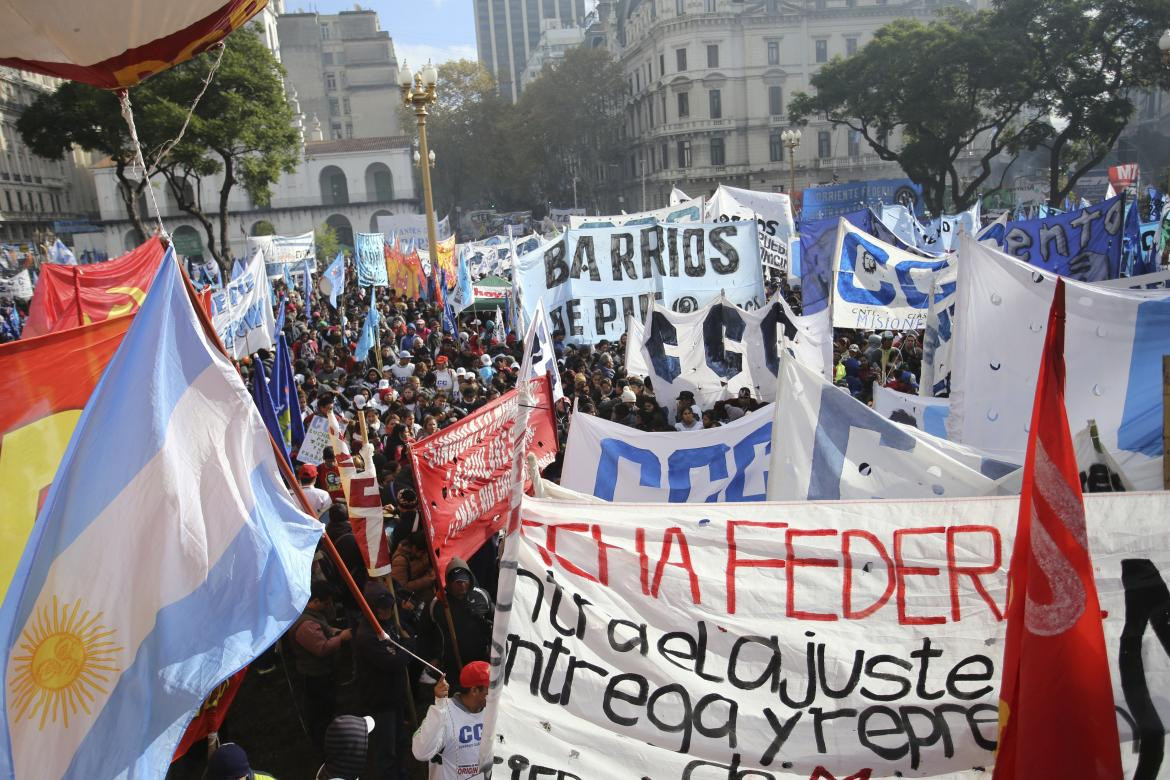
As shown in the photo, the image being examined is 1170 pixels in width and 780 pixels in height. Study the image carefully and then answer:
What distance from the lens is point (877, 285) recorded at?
11555 millimetres

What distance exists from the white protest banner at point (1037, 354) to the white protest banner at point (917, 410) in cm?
82

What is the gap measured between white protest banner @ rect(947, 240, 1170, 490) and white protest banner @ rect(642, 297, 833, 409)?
11.8 ft

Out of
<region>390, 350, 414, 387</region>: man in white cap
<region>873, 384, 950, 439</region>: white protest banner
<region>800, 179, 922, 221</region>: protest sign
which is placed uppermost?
<region>800, 179, 922, 221</region>: protest sign

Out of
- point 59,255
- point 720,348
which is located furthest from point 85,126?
point 720,348

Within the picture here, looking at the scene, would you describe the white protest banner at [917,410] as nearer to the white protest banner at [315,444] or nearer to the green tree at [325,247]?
the white protest banner at [315,444]

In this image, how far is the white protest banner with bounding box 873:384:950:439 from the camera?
7062 millimetres

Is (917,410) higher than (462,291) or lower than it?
lower

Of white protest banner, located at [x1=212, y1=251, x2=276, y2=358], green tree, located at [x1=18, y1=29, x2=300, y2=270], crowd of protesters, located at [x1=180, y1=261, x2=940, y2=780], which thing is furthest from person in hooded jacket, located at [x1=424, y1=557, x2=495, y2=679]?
green tree, located at [x1=18, y1=29, x2=300, y2=270]

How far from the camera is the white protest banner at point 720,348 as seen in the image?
999 cm

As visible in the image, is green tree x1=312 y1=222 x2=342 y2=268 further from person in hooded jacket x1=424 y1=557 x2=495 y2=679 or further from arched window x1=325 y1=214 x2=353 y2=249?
person in hooded jacket x1=424 y1=557 x2=495 y2=679

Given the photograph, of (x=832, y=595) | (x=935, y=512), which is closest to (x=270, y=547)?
(x=832, y=595)

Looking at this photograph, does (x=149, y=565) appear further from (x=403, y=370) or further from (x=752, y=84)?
(x=752, y=84)

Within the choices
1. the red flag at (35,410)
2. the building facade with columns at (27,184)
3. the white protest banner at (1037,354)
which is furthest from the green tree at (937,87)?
the building facade with columns at (27,184)

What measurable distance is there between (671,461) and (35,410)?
12.4ft
